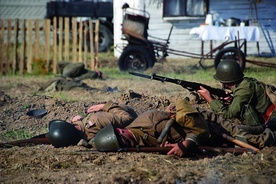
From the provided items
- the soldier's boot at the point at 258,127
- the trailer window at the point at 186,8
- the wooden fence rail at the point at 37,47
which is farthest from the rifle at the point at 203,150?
the trailer window at the point at 186,8

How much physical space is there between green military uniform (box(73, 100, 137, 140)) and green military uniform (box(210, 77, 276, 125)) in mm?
1231

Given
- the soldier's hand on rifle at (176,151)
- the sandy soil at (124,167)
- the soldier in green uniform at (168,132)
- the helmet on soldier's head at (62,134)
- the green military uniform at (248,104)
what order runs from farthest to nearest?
the green military uniform at (248,104)
the helmet on soldier's head at (62,134)
the soldier in green uniform at (168,132)
the soldier's hand on rifle at (176,151)
the sandy soil at (124,167)

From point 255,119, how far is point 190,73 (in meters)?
9.61

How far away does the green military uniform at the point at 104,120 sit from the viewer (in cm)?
795

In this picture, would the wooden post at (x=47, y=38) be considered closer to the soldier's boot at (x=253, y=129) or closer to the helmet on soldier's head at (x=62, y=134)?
the helmet on soldier's head at (x=62, y=134)

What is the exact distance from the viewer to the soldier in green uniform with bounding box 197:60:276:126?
8109 millimetres

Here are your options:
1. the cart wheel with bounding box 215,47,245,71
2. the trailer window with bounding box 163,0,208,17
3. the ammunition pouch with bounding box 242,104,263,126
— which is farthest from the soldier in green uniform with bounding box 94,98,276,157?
the trailer window with bounding box 163,0,208,17

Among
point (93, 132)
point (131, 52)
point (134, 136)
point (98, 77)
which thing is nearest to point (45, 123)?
point (93, 132)

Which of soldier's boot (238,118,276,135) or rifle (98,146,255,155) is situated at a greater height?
soldier's boot (238,118,276,135)

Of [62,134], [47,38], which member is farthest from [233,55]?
[62,134]

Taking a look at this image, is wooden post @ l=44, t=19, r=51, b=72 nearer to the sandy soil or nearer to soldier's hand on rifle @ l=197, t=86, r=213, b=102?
the sandy soil

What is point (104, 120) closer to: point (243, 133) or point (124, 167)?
point (124, 167)

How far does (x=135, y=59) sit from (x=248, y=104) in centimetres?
990

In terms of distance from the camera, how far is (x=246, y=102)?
8.12 metres
